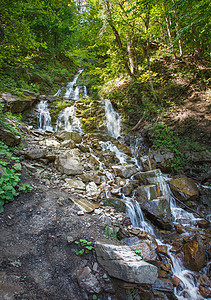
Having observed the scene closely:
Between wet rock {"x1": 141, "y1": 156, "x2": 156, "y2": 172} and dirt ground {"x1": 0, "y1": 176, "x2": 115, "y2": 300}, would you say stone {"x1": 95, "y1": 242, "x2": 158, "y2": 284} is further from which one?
wet rock {"x1": 141, "y1": 156, "x2": 156, "y2": 172}

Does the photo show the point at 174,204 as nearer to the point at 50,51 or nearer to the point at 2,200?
the point at 2,200

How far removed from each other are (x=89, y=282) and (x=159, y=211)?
10.6ft

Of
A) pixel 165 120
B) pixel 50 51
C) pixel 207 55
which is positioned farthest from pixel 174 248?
pixel 50 51

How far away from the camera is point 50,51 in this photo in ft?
54.4

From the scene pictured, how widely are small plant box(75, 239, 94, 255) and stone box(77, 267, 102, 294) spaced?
30 centimetres

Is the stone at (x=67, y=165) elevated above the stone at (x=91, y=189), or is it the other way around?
the stone at (x=67, y=165)

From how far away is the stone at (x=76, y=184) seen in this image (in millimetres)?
4789

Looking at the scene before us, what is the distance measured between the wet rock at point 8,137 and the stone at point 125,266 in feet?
14.6

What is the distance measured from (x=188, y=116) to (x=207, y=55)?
5.31m

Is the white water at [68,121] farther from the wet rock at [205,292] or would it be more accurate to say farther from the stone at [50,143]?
the wet rock at [205,292]

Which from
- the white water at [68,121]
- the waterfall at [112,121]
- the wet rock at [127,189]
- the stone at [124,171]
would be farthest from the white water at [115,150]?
the white water at [68,121]

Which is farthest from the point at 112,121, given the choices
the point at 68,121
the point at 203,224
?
the point at 203,224

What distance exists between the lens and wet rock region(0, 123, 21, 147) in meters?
4.66

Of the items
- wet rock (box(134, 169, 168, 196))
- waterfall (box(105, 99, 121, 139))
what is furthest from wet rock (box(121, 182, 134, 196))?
waterfall (box(105, 99, 121, 139))
